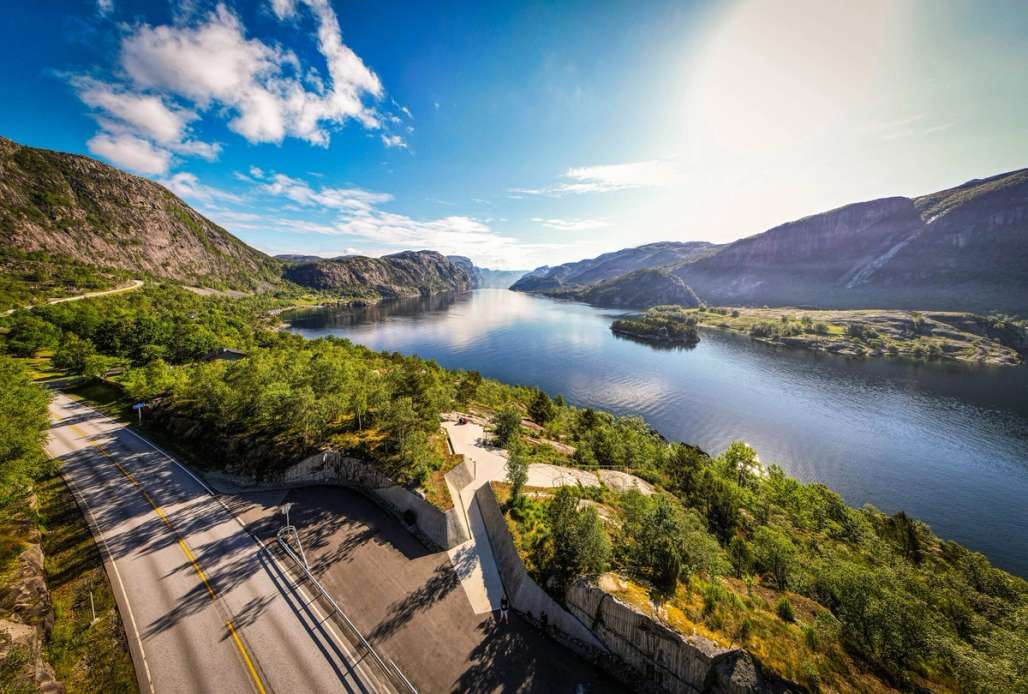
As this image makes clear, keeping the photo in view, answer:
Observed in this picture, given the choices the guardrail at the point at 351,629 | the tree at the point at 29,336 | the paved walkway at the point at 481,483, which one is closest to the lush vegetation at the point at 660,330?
the paved walkway at the point at 481,483

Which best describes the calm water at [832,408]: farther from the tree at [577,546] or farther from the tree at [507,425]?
the tree at [577,546]

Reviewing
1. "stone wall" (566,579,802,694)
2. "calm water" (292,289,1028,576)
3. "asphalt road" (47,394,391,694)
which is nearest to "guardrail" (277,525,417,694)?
"asphalt road" (47,394,391,694)

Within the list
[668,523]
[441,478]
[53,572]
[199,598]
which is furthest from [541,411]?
[53,572]

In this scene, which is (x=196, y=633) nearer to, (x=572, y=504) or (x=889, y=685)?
(x=572, y=504)

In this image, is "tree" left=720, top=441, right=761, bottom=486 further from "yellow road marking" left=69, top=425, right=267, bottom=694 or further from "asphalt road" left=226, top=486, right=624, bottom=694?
"yellow road marking" left=69, top=425, right=267, bottom=694

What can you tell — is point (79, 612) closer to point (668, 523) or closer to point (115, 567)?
point (115, 567)

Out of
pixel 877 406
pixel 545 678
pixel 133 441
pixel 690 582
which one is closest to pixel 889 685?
pixel 690 582
